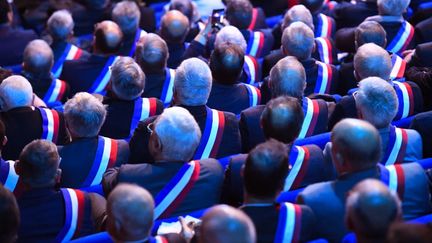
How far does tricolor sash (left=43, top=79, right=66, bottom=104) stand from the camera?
18.5 ft

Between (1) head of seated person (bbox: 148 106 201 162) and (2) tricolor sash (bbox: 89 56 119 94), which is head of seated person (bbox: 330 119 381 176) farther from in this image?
(2) tricolor sash (bbox: 89 56 119 94)

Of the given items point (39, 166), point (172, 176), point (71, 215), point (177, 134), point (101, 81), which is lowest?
point (101, 81)

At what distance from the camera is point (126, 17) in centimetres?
633

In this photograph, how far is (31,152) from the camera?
12.1ft

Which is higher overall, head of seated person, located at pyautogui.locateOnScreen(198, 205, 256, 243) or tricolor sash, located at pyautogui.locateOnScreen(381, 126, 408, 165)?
head of seated person, located at pyautogui.locateOnScreen(198, 205, 256, 243)

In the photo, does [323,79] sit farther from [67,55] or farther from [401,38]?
[67,55]

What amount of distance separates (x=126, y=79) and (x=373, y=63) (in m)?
1.56

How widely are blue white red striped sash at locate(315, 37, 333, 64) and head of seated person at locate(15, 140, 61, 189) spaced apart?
269cm

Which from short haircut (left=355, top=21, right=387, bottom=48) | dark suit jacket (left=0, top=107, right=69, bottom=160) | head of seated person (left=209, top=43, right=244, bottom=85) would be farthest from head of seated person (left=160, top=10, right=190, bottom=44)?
dark suit jacket (left=0, top=107, right=69, bottom=160)

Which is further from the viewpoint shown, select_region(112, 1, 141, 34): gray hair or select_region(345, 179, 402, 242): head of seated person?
select_region(112, 1, 141, 34): gray hair

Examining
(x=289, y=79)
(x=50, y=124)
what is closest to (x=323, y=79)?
(x=289, y=79)

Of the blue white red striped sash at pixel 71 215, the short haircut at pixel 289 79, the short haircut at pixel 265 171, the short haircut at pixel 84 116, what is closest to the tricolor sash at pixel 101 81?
the short haircut at pixel 84 116

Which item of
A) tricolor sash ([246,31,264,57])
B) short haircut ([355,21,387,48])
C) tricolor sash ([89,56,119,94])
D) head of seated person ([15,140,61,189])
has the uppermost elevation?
short haircut ([355,21,387,48])

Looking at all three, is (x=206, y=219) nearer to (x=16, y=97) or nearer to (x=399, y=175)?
(x=399, y=175)
